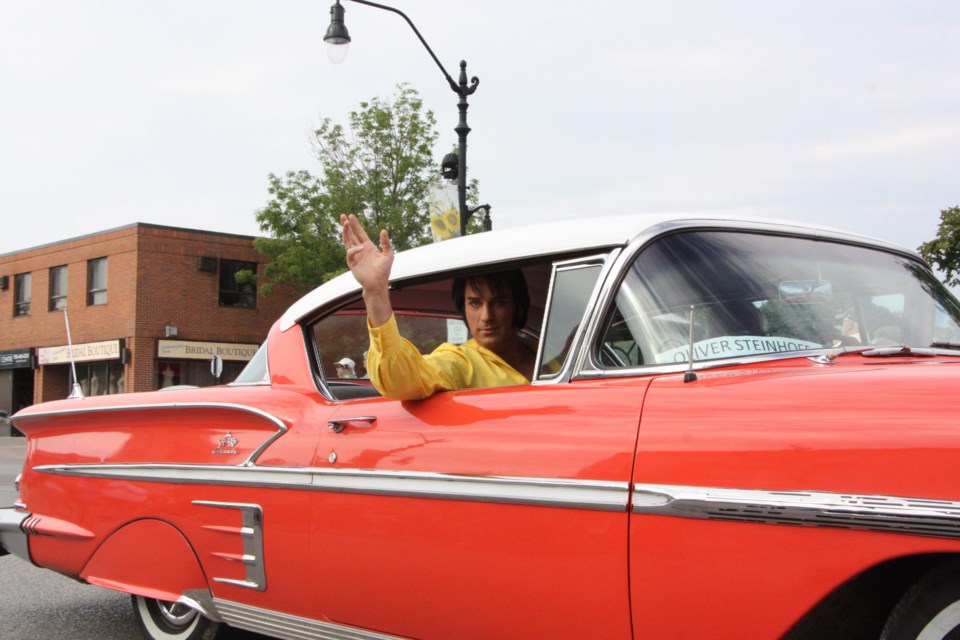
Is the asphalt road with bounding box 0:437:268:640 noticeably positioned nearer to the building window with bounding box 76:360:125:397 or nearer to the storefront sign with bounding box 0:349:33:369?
the building window with bounding box 76:360:125:397

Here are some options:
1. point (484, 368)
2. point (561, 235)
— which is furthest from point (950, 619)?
point (484, 368)

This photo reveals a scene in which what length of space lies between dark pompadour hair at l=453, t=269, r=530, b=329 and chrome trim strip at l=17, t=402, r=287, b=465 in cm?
81

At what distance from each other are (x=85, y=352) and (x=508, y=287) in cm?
3289

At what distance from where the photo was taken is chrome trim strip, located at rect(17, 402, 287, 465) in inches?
139

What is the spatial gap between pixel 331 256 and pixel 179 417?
24.4 metres

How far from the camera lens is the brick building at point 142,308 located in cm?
3173

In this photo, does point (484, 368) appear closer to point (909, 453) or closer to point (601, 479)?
point (601, 479)

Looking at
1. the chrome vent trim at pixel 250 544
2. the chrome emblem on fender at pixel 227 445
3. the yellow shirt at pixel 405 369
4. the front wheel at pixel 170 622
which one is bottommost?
the front wheel at pixel 170 622

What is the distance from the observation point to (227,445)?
12.1 feet

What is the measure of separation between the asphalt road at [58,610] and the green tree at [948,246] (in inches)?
709

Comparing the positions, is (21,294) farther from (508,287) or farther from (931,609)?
(931,609)

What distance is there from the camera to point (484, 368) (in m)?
3.47

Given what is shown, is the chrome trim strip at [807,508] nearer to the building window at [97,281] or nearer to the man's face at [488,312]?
the man's face at [488,312]

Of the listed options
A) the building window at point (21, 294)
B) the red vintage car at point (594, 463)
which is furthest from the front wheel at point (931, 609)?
the building window at point (21, 294)
